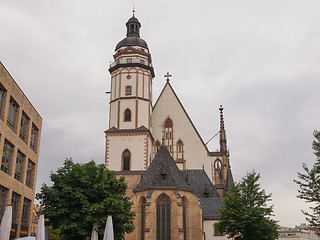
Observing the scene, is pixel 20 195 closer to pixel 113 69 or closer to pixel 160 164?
pixel 160 164

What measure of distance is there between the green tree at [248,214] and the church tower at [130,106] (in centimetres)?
1590

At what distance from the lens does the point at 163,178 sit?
40000 millimetres

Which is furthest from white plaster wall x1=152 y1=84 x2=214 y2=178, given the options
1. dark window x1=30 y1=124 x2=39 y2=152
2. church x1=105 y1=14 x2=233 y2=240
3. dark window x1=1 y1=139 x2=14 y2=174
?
dark window x1=1 y1=139 x2=14 y2=174

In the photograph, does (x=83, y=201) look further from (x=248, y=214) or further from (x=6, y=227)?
(x=248, y=214)

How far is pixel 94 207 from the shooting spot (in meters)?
27.0

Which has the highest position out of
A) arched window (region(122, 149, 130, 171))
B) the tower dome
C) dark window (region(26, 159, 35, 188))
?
the tower dome

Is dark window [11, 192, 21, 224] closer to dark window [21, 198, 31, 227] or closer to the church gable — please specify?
dark window [21, 198, 31, 227]

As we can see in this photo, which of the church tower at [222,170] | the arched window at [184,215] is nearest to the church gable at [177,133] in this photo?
the church tower at [222,170]

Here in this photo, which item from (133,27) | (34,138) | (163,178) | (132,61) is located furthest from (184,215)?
(133,27)

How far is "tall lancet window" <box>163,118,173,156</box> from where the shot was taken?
171 feet

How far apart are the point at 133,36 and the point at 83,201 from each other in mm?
32287

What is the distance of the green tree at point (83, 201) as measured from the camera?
89.1 ft

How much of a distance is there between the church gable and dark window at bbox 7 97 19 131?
1050 inches

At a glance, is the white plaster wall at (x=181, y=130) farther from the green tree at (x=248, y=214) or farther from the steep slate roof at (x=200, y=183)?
the green tree at (x=248, y=214)
